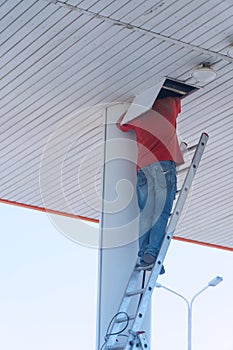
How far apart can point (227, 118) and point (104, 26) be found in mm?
2677

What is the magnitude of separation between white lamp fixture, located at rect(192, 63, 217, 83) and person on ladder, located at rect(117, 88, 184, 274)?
1.74ft

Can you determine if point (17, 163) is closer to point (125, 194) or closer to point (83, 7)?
point (125, 194)

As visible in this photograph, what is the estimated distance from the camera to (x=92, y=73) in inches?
419

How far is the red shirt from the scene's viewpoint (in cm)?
1043

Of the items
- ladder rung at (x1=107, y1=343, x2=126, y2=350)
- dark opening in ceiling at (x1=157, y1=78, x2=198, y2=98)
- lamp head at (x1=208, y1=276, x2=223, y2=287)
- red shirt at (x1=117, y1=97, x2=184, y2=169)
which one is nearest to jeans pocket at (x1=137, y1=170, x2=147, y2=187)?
red shirt at (x1=117, y1=97, x2=184, y2=169)

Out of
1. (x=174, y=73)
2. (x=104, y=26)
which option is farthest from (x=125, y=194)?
(x=104, y=26)

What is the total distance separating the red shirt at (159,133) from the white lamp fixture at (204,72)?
1.74ft

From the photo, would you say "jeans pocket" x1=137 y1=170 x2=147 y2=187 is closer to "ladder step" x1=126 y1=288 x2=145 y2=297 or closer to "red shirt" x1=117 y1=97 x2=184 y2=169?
"red shirt" x1=117 y1=97 x2=184 y2=169

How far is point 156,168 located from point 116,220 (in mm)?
1016

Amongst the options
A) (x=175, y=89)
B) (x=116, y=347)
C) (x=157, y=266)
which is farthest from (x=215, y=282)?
(x=116, y=347)

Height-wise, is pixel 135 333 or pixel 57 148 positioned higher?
pixel 57 148

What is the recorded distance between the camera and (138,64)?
10375mm

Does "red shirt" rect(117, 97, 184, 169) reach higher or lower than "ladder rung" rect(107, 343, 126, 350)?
higher

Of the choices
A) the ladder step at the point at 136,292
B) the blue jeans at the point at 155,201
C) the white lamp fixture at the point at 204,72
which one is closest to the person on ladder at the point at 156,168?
the blue jeans at the point at 155,201
